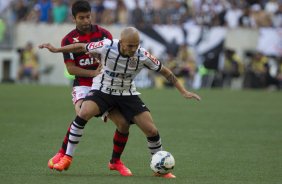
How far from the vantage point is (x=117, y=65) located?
956 centimetres

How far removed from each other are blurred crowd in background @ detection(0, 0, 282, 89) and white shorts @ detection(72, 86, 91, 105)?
67.9ft

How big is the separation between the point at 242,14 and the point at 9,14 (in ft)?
32.8

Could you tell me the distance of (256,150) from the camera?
506 inches

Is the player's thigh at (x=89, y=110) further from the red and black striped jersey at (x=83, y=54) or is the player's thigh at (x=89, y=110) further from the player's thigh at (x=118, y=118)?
the red and black striped jersey at (x=83, y=54)

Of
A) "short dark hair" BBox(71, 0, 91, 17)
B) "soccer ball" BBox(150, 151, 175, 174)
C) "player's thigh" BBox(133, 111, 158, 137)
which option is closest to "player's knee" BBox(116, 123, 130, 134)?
"player's thigh" BBox(133, 111, 158, 137)

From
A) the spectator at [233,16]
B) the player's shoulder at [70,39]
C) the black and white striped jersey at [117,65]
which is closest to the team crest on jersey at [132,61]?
the black and white striped jersey at [117,65]

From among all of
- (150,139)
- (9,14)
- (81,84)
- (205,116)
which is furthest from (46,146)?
(9,14)

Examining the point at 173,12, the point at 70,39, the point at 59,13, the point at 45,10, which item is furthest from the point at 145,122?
the point at 45,10

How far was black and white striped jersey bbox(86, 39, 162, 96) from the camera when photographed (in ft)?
31.2

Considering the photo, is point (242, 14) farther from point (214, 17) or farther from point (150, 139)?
point (150, 139)

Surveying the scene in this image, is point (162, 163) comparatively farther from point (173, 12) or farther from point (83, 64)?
point (173, 12)

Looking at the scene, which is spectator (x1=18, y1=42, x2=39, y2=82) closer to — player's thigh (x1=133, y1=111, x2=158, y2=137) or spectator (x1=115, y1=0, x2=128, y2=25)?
spectator (x1=115, y1=0, x2=128, y2=25)

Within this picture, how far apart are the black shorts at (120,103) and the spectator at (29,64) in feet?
75.6

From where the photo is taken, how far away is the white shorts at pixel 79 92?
10406 millimetres
